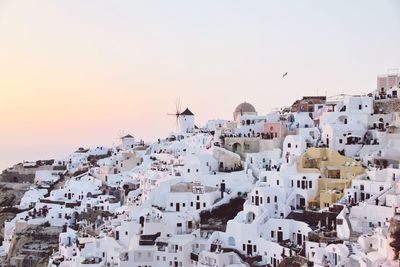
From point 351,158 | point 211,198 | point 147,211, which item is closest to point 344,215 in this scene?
point 351,158

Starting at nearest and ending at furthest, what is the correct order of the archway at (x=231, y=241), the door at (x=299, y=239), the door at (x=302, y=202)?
the door at (x=299, y=239) → the archway at (x=231, y=241) → the door at (x=302, y=202)

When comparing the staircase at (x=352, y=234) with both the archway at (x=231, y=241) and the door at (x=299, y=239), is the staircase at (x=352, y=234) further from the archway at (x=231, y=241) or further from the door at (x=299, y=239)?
the archway at (x=231, y=241)

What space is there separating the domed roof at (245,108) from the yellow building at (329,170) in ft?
36.8

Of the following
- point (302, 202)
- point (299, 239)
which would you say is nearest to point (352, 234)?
point (299, 239)

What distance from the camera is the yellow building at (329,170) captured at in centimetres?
1981

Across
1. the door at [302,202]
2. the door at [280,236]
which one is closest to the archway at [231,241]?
the door at [280,236]

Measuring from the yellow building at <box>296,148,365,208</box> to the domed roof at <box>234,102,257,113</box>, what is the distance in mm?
11218

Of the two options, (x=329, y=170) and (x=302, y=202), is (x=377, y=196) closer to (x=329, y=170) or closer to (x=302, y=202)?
(x=302, y=202)

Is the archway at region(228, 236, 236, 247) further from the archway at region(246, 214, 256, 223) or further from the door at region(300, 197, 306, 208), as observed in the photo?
the door at region(300, 197, 306, 208)

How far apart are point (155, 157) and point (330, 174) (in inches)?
463

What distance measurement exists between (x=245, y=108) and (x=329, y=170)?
41.4 ft

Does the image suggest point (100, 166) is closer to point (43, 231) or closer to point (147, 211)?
point (43, 231)

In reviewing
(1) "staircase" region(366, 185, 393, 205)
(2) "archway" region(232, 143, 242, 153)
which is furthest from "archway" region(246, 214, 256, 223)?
(2) "archway" region(232, 143, 242, 153)

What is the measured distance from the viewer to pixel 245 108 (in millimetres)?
33312
